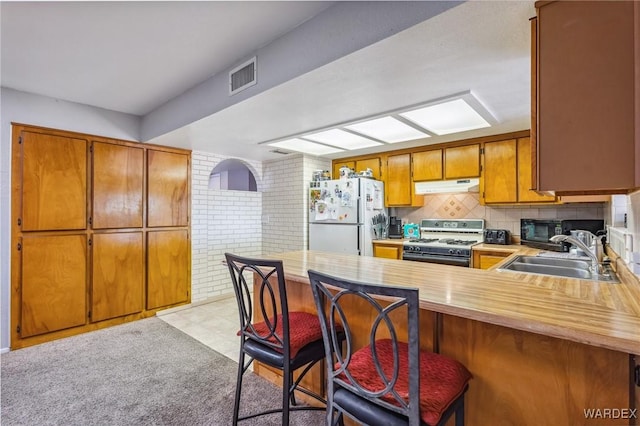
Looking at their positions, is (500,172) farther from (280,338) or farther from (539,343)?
(280,338)

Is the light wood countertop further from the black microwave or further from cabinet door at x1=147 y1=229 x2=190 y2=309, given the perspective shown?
cabinet door at x1=147 y1=229 x2=190 y2=309

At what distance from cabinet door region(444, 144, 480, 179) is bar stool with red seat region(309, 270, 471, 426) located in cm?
280

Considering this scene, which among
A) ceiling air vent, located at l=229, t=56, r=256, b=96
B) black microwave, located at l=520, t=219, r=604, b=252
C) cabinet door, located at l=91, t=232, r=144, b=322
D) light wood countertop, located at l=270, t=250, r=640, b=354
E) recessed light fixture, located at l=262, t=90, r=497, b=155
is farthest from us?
cabinet door, located at l=91, t=232, r=144, b=322

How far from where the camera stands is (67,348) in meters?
2.81

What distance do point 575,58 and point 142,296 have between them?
13.9 feet

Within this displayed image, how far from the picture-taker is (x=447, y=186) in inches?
147

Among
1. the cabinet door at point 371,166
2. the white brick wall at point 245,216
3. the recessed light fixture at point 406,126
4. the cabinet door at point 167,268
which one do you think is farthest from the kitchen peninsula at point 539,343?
the cabinet door at point 167,268

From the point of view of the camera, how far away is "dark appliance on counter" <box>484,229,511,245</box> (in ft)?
11.6

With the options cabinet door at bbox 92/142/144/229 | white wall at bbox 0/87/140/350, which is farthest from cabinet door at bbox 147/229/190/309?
white wall at bbox 0/87/140/350

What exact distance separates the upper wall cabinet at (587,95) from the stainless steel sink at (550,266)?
112cm

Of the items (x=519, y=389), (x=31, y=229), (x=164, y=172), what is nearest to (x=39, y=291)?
(x=31, y=229)

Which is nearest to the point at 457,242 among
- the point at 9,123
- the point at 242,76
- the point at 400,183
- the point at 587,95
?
the point at 400,183

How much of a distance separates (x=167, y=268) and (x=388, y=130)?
123 inches

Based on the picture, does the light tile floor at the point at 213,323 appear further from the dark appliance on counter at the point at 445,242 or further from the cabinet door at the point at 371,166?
the cabinet door at the point at 371,166
